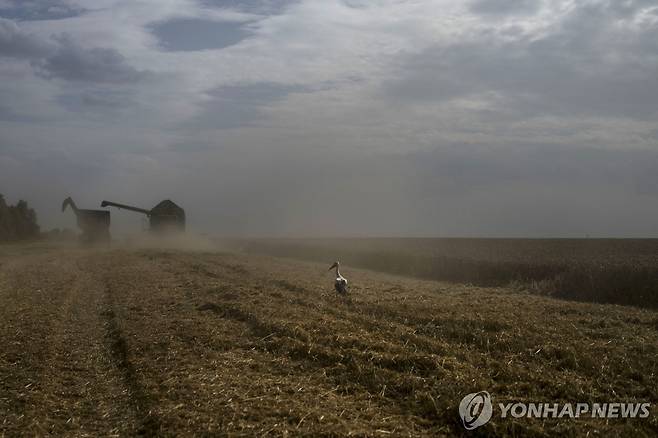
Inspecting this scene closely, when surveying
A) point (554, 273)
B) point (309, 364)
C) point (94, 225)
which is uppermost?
point (94, 225)

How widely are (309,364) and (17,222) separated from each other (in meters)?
62.1

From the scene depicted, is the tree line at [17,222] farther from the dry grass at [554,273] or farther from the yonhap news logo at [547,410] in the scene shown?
the yonhap news logo at [547,410]

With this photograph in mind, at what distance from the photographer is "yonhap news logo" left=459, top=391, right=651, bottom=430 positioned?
24.3 feet

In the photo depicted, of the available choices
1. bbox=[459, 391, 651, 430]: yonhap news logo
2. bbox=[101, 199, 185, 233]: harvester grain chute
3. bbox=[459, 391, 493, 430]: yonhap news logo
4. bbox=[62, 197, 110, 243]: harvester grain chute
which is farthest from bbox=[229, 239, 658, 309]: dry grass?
bbox=[62, 197, 110, 243]: harvester grain chute

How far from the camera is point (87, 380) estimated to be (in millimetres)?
9398

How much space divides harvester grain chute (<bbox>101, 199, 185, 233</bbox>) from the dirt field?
35250 millimetres

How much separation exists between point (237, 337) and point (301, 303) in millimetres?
4298

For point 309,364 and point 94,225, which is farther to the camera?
point 94,225

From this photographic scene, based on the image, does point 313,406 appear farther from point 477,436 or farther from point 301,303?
point 301,303

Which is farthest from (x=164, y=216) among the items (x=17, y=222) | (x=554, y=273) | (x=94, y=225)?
(x=554, y=273)

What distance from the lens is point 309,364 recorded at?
9930 millimetres

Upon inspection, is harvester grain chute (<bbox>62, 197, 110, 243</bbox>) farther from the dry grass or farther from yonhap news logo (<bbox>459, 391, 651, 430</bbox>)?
yonhap news logo (<bbox>459, 391, 651, 430</bbox>)

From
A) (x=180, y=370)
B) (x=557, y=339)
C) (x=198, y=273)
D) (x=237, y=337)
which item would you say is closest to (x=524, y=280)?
(x=198, y=273)

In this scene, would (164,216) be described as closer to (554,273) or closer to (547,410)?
(554,273)
